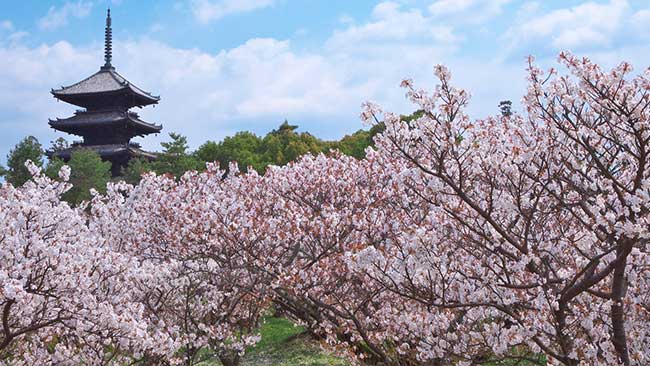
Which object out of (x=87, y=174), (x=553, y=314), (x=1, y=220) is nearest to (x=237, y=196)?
(x=1, y=220)

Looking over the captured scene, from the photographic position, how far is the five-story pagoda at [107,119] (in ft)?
142

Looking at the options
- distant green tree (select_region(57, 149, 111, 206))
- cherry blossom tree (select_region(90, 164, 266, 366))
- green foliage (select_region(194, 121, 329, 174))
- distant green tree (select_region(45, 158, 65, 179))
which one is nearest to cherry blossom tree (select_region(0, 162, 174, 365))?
cherry blossom tree (select_region(90, 164, 266, 366))

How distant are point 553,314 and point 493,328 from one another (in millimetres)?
523

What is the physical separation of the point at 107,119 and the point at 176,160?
823 centimetres

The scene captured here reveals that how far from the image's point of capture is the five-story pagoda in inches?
1700

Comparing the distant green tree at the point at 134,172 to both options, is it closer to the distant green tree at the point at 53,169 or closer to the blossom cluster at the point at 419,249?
the distant green tree at the point at 53,169

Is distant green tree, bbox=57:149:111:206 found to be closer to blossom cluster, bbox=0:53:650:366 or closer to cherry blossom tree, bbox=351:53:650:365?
blossom cluster, bbox=0:53:650:366

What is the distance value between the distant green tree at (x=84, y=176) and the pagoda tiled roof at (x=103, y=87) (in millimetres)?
8222

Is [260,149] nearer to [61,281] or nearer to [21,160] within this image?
[21,160]

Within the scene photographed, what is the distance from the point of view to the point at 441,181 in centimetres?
556

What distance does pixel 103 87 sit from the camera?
44375 millimetres

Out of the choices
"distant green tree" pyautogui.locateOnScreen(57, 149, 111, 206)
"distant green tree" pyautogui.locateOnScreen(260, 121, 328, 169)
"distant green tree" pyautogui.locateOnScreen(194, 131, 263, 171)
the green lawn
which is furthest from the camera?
"distant green tree" pyautogui.locateOnScreen(260, 121, 328, 169)

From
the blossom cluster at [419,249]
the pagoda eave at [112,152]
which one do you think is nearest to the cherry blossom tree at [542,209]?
the blossom cluster at [419,249]

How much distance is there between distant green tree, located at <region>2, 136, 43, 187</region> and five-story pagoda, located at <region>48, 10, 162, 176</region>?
6.65 meters
